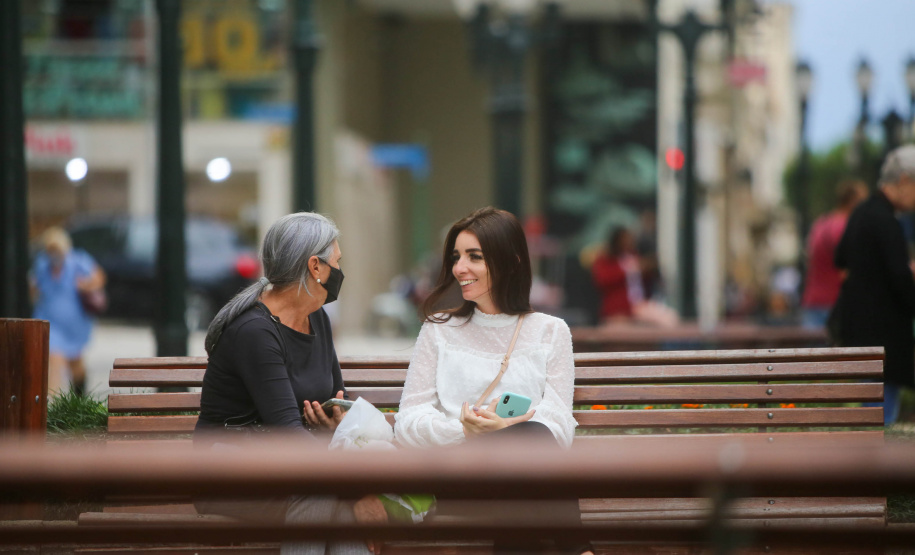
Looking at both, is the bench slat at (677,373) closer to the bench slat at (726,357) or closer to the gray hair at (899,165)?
the bench slat at (726,357)

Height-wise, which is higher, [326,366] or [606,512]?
[326,366]

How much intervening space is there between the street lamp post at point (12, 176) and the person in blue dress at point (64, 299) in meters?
2.12

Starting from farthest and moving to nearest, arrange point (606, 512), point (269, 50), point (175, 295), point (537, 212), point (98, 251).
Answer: point (537, 212) → point (269, 50) → point (98, 251) → point (175, 295) → point (606, 512)

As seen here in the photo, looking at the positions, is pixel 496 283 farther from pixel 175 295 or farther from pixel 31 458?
pixel 175 295

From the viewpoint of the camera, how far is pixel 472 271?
4.05 m

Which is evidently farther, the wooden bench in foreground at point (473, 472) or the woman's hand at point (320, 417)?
the woman's hand at point (320, 417)

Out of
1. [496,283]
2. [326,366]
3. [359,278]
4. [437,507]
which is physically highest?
[496,283]

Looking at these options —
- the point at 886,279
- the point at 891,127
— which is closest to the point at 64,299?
the point at 886,279

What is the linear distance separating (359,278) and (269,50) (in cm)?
629

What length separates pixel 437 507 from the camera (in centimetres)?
372

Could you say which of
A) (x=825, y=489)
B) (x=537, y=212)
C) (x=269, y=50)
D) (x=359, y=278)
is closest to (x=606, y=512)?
(x=825, y=489)

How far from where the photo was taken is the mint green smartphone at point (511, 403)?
3805mm

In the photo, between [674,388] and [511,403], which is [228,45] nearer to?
[674,388]

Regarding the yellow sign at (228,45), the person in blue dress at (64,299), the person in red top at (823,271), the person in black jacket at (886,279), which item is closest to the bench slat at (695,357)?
the person in black jacket at (886,279)
